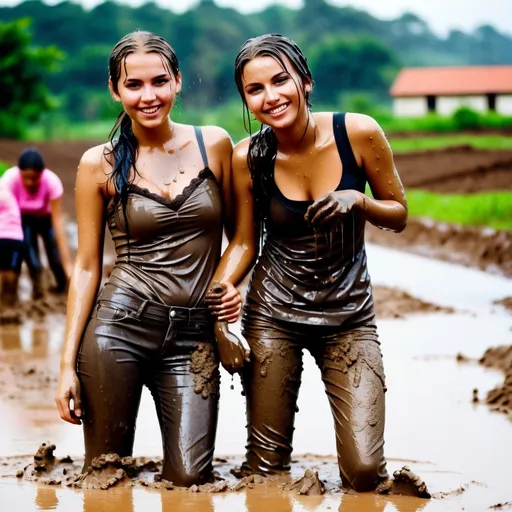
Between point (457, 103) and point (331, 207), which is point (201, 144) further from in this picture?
point (457, 103)

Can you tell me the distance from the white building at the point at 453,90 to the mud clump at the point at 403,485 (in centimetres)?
2123

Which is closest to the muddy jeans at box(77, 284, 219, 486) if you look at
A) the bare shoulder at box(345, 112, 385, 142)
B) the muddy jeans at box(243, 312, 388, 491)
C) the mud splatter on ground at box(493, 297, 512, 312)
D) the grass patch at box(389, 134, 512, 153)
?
the muddy jeans at box(243, 312, 388, 491)

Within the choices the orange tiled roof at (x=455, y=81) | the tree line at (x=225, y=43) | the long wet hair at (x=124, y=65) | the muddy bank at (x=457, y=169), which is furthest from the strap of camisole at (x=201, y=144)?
the tree line at (x=225, y=43)

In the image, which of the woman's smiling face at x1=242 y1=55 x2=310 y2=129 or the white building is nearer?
the woman's smiling face at x1=242 y1=55 x2=310 y2=129

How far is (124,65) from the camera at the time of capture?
5.12m

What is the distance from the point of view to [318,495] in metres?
5.04

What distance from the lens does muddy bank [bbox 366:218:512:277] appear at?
48.6 ft

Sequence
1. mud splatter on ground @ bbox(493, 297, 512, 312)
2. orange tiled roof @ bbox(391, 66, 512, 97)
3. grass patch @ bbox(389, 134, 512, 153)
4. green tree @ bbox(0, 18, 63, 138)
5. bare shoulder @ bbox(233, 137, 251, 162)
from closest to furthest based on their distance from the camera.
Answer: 1. bare shoulder @ bbox(233, 137, 251, 162)
2. mud splatter on ground @ bbox(493, 297, 512, 312)
3. orange tiled roof @ bbox(391, 66, 512, 97)
4. grass patch @ bbox(389, 134, 512, 153)
5. green tree @ bbox(0, 18, 63, 138)

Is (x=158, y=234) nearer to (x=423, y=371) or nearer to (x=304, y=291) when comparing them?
(x=304, y=291)

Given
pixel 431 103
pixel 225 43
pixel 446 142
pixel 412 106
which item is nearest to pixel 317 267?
pixel 446 142

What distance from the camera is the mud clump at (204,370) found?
5141 millimetres

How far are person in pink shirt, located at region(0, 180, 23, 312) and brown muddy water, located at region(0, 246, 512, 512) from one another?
1.48 ft

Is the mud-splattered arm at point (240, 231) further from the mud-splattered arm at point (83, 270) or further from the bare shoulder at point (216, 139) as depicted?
the mud-splattered arm at point (83, 270)

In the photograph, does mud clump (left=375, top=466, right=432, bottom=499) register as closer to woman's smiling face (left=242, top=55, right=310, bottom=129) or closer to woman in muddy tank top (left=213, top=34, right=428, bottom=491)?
woman in muddy tank top (left=213, top=34, right=428, bottom=491)
